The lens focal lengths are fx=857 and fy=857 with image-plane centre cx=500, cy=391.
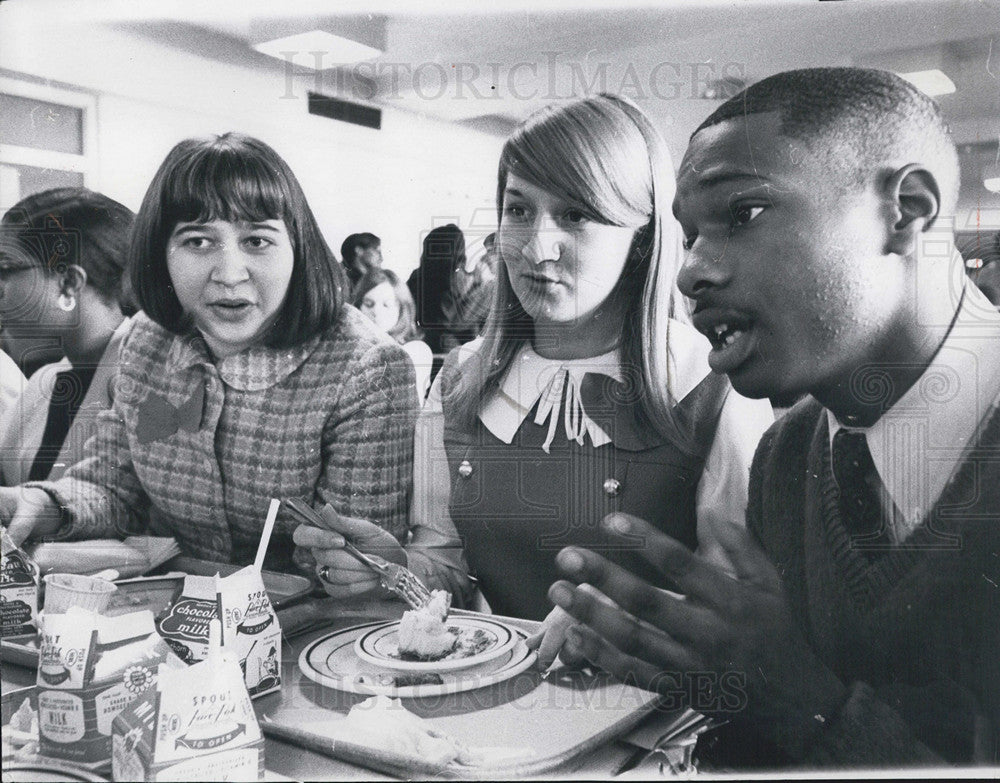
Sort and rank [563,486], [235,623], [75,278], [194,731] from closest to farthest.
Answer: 1. [194,731]
2. [235,623]
3. [563,486]
4. [75,278]

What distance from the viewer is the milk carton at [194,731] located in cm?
187

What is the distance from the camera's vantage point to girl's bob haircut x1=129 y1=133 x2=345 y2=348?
86.6 inches

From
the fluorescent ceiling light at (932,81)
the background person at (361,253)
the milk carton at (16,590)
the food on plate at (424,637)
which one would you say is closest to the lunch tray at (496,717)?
the food on plate at (424,637)

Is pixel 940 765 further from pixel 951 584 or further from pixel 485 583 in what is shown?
pixel 485 583

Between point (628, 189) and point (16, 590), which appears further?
point (16, 590)

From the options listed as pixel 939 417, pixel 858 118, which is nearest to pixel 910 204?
pixel 858 118

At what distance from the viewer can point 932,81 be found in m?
2.08

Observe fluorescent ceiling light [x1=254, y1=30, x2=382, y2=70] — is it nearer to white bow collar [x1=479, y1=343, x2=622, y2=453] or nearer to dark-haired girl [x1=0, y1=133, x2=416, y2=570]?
dark-haired girl [x1=0, y1=133, x2=416, y2=570]

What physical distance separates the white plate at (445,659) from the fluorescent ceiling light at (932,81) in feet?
5.49

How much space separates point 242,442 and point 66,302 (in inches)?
23.7

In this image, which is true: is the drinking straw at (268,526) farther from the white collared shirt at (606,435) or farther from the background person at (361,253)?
the background person at (361,253)

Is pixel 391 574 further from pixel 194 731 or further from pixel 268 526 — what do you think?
pixel 194 731

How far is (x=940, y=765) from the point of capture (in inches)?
85.0

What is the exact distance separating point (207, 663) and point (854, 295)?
68.2 inches
